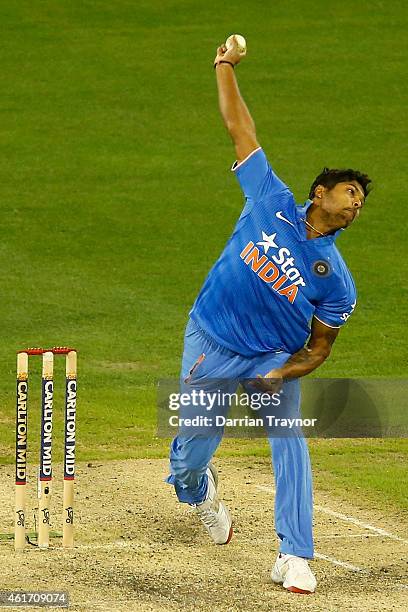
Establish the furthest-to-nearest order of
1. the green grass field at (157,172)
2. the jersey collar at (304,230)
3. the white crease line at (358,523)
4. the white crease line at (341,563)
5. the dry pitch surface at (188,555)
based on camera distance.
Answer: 1. the green grass field at (157,172)
2. the white crease line at (358,523)
3. the white crease line at (341,563)
4. the jersey collar at (304,230)
5. the dry pitch surface at (188,555)

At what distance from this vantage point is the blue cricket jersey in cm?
685

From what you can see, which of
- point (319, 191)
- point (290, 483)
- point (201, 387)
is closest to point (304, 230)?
point (319, 191)

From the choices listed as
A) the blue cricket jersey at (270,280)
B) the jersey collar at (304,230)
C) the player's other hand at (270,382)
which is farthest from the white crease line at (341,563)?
the jersey collar at (304,230)

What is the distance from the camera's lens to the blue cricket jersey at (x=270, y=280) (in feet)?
22.5

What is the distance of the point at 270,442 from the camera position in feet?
22.9

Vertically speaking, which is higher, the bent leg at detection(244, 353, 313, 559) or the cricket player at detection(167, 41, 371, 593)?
the cricket player at detection(167, 41, 371, 593)

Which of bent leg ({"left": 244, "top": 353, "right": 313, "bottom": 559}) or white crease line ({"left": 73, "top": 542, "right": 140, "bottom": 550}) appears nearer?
bent leg ({"left": 244, "top": 353, "right": 313, "bottom": 559})

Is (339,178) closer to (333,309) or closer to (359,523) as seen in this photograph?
(333,309)

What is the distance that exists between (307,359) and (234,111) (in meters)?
1.28

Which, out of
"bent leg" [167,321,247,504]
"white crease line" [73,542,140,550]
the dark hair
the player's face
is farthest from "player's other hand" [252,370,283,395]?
"white crease line" [73,542,140,550]

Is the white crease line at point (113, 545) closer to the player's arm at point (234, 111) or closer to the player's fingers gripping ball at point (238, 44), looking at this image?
the player's arm at point (234, 111)

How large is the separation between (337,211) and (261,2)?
848 inches

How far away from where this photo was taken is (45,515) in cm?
737

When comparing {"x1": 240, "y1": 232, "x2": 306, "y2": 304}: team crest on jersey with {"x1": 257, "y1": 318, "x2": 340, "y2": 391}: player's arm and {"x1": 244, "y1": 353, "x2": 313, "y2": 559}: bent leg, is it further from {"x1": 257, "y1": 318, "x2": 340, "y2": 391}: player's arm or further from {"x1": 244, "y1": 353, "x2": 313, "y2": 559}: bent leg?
{"x1": 244, "y1": 353, "x2": 313, "y2": 559}: bent leg
